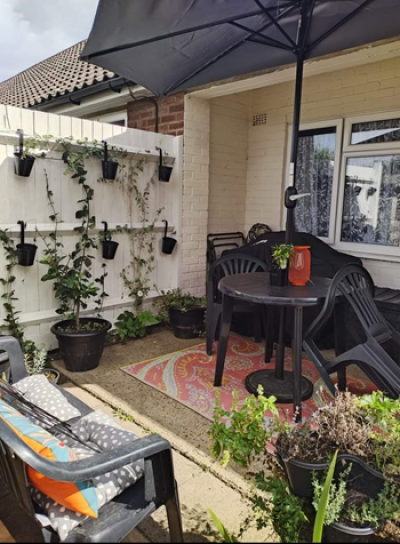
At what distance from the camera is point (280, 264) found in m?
2.74

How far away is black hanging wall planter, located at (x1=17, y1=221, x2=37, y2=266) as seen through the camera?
132 inches

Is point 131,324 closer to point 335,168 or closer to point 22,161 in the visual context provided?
point 22,161

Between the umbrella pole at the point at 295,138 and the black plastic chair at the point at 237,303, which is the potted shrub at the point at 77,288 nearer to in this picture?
the black plastic chair at the point at 237,303

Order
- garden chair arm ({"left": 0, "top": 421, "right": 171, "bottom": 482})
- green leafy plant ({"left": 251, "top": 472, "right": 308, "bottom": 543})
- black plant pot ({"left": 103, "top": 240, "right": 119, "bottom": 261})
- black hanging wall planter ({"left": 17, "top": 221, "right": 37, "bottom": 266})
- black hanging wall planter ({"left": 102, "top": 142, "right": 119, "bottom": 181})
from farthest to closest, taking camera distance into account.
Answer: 1. black plant pot ({"left": 103, "top": 240, "right": 119, "bottom": 261})
2. black hanging wall planter ({"left": 102, "top": 142, "right": 119, "bottom": 181})
3. black hanging wall planter ({"left": 17, "top": 221, "right": 37, "bottom": 266})
4. green leafy plant ({"left": 251, "top": 472, "right": 308, "bottom": 543})
5. garden chair arm ({"left": 0, "top": 421, "right": 171, "bottom": 482})

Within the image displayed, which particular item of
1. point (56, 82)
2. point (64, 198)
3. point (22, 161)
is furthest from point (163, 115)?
point (56, 82)

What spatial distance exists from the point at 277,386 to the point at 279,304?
884mm

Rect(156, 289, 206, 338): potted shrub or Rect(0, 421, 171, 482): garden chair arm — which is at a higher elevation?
Rect(0, 421, 171, 482): garden chair arm

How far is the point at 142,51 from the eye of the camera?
3.04m

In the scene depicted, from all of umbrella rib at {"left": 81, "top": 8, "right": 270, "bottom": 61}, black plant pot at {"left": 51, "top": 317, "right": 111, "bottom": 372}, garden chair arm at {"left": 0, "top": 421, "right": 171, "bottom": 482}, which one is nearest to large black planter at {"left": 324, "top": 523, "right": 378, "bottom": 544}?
garden chair arm at {"left": 0, "top": 421, "right": 171, "bottom": 482}

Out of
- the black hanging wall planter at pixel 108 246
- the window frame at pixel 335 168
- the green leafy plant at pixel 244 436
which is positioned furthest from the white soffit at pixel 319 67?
the green leafy plant at pixel 244 436

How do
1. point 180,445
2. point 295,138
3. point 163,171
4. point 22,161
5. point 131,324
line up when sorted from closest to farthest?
point 180,445 < point 295,138 < point 22,161 < point 131,324 < point 163,171

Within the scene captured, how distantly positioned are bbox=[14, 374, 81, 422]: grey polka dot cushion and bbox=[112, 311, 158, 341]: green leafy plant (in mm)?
1924

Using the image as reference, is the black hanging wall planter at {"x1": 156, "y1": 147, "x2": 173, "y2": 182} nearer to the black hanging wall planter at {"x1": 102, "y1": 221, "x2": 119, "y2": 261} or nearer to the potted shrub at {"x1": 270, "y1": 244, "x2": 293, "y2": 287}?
the black hanging wall planter at {"x1": 102, "y1": 221, "x2": 119, "y2": 261}

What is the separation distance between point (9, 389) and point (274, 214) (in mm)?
3969
